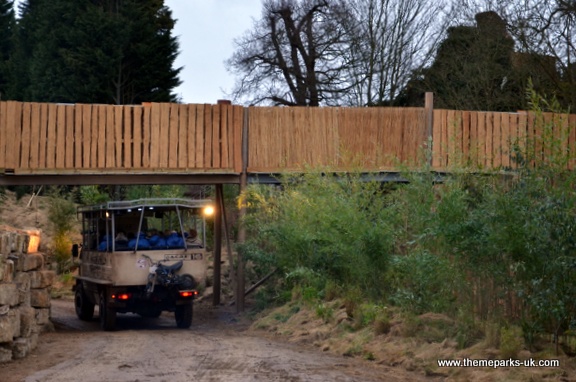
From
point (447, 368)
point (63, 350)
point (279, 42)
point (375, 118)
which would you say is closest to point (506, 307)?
point (447, 368)

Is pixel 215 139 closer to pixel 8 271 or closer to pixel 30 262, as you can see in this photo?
pixel 30 262

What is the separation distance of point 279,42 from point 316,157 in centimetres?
1840

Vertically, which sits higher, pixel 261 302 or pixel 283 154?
pixel 283 154

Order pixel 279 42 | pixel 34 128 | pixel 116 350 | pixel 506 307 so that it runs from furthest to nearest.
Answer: pixel 279 42
pixel 34 128
pixel 116 350
pixel 506 307

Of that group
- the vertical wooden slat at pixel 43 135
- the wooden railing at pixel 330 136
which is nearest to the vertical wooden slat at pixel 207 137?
the wooden railing at pixel 330 136

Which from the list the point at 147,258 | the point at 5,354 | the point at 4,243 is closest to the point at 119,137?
the point at 147,258

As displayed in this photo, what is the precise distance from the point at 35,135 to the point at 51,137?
391 millimetres

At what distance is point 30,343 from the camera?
1612 cm

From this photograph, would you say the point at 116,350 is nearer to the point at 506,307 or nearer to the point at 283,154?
the point at 506,307

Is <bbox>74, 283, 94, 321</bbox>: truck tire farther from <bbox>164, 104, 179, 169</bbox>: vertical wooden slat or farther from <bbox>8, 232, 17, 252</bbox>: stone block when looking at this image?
<bbox>8, 232, 17, 252</bbox>: stone block

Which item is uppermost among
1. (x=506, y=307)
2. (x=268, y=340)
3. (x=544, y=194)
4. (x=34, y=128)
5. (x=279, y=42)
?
Result: (x=279, y=42)

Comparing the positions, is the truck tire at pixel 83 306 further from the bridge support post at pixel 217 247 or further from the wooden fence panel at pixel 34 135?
the bridge support post at pixel 217 247

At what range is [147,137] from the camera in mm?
24719

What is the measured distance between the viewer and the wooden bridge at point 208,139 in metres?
24.1
